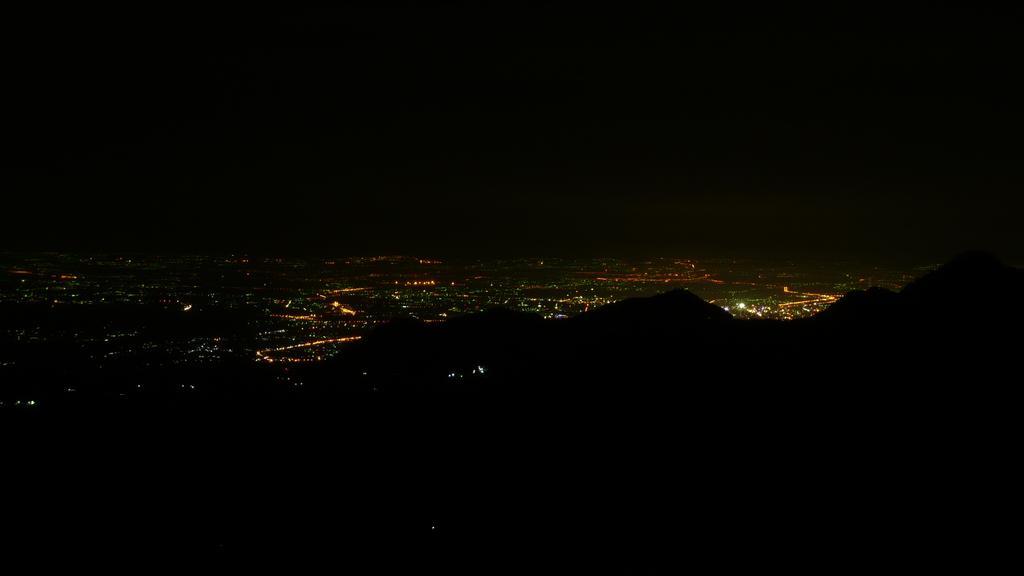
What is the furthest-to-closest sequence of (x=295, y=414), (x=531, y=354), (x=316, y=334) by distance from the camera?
(x=316, y=334)
(x=531, y=354)
(x=295, y=414)

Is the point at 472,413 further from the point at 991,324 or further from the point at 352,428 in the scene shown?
the point at 991,324

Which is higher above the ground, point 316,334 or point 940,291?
point 940,291

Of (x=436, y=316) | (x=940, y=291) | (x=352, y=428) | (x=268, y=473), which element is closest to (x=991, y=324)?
(x=940, y=291)

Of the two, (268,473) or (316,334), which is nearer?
(268,473)

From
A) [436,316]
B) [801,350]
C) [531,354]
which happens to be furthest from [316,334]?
[801,350]

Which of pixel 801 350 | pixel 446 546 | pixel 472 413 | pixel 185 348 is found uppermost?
pixel 801 350

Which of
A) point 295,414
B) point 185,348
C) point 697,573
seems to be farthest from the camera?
point 185,348
